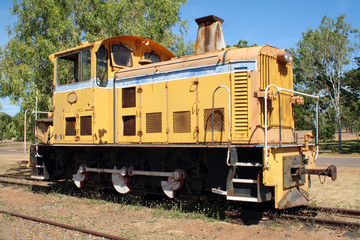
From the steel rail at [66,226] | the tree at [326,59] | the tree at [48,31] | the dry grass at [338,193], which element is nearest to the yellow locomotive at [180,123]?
the dry grass at [338,193]

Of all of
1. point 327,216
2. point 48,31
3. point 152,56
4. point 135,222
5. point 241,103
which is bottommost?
point 135,222

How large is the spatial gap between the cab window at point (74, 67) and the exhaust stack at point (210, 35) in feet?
9.42

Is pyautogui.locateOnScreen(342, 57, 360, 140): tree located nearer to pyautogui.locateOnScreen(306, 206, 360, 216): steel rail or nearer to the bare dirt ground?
the bare dirt ground

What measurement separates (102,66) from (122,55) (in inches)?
25.8

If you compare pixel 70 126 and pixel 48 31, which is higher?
pixel 48 31

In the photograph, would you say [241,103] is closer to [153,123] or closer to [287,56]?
[287,56]

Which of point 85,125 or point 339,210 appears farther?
point 85,125

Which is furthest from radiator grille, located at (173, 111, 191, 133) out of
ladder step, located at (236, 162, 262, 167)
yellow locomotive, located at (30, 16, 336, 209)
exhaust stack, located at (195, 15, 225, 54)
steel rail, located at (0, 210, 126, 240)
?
steel rail, located at (0, 210, 126, 240)

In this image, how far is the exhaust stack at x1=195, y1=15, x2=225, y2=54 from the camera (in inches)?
301

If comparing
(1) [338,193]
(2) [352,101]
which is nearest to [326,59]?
(2) [352,101]

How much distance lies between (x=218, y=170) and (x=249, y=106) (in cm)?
151

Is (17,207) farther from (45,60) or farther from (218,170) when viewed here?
(45,60)

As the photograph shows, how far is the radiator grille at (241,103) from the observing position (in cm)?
626

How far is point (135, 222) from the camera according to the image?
253 inches
